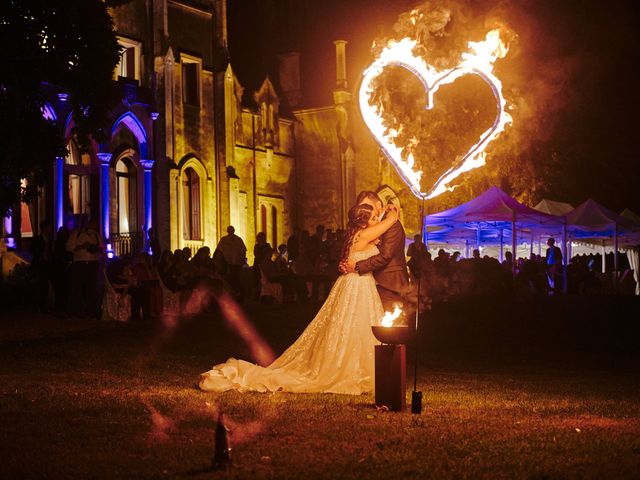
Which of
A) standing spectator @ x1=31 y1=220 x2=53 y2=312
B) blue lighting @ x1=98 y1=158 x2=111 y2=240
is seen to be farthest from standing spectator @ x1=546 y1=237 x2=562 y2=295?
standing spectator @ x1=31 y1=220 x2=53 y2=312

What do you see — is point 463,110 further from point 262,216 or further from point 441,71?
point 262,216

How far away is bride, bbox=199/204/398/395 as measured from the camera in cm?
1138

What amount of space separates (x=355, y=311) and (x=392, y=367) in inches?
63.7

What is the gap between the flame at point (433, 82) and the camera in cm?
3347

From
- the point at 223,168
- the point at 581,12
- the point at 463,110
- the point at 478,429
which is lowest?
the point at 478,429

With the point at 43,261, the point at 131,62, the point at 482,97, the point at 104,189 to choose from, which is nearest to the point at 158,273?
the point at 43,261

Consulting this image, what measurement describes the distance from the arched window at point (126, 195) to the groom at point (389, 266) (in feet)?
72.8

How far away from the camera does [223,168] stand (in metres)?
35.7

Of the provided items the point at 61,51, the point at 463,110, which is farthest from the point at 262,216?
the point at 61,51

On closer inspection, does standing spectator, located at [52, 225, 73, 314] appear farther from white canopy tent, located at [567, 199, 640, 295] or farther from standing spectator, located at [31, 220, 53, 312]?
white canopy tent, located at [567, 199, 640, 295]

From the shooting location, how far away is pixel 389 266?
37.3 ft

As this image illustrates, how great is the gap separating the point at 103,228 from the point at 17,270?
198 inches

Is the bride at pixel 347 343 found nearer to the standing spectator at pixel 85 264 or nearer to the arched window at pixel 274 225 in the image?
the standing spectator at pixel 85 264

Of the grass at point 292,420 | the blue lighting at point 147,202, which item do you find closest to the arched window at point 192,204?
the blue lighting at point 147,202
